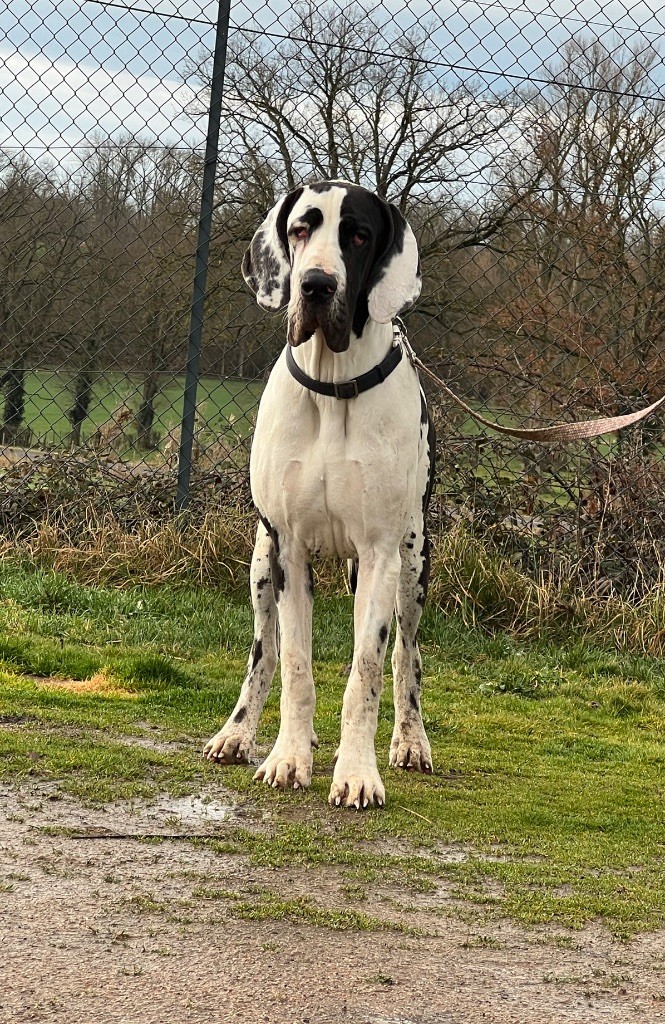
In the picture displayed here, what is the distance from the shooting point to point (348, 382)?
3.77 meters

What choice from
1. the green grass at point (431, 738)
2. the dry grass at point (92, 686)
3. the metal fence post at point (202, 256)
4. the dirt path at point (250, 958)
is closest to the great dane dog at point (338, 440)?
the green grass at point (431, 738)

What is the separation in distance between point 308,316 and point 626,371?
172 inches

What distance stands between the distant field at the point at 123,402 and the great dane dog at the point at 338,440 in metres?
3.24

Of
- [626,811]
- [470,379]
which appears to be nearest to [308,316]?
[626,811]

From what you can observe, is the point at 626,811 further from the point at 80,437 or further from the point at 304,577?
the point at 80,437

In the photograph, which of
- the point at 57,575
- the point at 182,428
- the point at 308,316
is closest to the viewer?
the point at 308,316

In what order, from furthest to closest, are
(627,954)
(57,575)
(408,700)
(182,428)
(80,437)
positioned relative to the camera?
1. (80,437)
2. (182,428)
3. (57,575)
4. (408,700)
5. (627,954)

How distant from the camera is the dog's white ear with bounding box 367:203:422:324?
12.4 feet

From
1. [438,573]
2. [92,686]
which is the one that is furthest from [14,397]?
[92,686]

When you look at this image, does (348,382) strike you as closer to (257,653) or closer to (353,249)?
(353,249)

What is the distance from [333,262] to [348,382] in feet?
1.25

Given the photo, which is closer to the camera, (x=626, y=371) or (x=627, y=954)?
(x=627, y=954)

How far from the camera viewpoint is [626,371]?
754cm

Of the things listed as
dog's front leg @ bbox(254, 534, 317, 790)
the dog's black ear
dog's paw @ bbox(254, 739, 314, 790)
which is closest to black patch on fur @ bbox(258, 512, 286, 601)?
dog's front leg @ bbox(254, 534, 317, 790)
